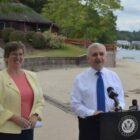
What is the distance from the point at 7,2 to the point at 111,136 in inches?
653

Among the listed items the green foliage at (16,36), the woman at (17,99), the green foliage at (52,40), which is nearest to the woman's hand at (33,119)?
Result: the woman at (17,99)

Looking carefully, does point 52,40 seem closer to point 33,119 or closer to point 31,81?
point 31,81

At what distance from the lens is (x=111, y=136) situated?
4.57 meters

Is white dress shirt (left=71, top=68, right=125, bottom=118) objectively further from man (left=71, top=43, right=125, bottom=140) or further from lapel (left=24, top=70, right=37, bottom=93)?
lapel (left=24, top=70, right=37, bottom=93)

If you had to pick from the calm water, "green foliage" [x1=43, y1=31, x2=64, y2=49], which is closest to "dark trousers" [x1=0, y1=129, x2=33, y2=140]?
"green foliage" [x1=43, y1=31, x2=64, y2=49]

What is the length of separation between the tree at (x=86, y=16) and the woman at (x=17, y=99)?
51644 mm

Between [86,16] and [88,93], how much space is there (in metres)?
53.8

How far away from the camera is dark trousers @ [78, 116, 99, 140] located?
16.1 ft

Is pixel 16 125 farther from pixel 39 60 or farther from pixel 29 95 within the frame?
pixel 39 60

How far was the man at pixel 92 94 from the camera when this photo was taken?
16.2ft

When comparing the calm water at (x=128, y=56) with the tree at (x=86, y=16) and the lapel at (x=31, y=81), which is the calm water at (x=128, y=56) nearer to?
the tree at (x=86, y=16)

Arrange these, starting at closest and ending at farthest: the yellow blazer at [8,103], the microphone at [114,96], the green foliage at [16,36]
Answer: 1. the microphone at [114,96]
2. the yellow blazer at [8,103]
3. the green foliage at [16,36]

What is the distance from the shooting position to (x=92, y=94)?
494 cm

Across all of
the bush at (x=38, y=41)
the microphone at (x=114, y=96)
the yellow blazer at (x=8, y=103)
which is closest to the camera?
the microphone at (x=114, y=96)
